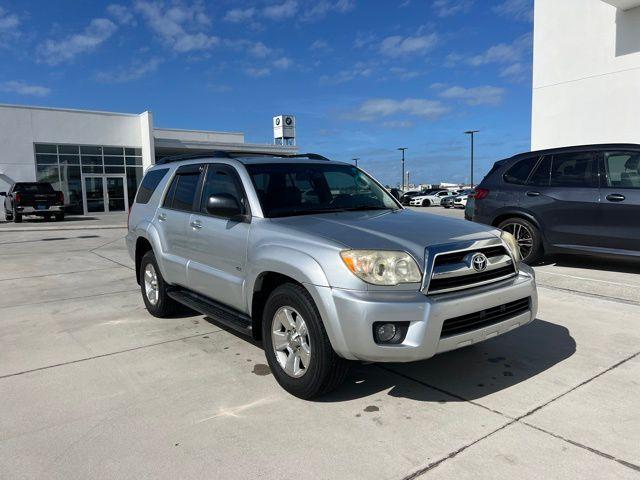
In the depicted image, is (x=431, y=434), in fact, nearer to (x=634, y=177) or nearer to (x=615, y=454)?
(x=615, y=454)

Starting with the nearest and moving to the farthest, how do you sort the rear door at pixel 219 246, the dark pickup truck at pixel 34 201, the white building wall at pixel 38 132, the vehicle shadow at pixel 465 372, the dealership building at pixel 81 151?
1. the vehicle shadow at pixel 465 372
2. the rear door at pixel 219 246
3. the dark pickup truck at pixel 34 201
4. the white building wall at pixel 38 132
5. the dealership building at pixel 81 151

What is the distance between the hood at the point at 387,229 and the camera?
3.26 meters

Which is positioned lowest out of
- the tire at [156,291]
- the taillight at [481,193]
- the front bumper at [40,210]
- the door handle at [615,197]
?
the tire at [156,291]

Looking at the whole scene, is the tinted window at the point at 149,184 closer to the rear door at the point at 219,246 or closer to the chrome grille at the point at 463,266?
the rear door at the point at 219,246

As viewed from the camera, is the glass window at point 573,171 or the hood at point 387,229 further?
the glass window at point 573,171

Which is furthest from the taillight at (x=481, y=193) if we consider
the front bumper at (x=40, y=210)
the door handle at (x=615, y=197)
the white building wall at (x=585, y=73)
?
the front bumper at (x=40, y=210)

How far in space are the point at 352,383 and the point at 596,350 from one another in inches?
85.9

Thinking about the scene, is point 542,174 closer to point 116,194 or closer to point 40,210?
point 40,210

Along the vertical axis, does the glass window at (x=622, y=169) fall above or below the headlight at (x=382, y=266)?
above

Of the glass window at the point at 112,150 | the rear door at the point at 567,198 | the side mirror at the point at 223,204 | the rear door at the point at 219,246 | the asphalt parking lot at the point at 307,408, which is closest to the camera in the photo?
the asphalt parking lot at the point at 307,408

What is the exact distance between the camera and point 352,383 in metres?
3.76

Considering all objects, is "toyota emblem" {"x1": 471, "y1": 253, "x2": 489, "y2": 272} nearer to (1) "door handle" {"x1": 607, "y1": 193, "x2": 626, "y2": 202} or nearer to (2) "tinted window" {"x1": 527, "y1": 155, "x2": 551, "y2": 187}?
(1) "door handle" {"x1": 607, "y1": 193, "x2": 626, "y2": 202}

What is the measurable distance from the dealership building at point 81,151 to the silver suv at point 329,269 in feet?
72.0

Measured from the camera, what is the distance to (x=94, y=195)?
29062 mm
